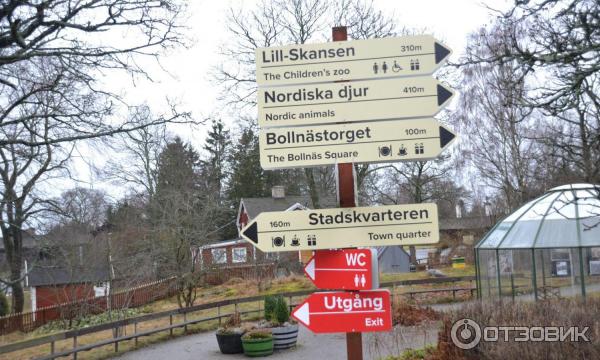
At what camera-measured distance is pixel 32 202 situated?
13250 mm

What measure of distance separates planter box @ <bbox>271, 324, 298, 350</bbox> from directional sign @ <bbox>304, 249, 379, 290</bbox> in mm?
9794

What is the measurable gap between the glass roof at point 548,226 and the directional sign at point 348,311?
38.6 feet

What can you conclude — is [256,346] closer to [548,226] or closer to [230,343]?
[230,343]

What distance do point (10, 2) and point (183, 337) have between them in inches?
421

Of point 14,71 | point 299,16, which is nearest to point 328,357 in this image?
point 14,71

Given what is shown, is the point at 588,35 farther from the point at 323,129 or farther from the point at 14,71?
the point at 14,71

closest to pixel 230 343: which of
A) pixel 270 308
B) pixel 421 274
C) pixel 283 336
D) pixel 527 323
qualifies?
pixel 283 336

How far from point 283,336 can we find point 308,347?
0.76m

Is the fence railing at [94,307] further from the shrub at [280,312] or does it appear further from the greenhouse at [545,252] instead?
the greenhouse at [545,252]

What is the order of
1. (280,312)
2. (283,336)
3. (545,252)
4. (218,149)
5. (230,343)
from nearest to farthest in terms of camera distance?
1. (230,343)
2. (283,336)
3. (280,312)
4. (545,252)
5. (218,149)

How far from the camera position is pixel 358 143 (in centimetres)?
437

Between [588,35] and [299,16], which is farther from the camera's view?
[299,16]

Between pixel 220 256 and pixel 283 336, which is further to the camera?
pixel 220 256

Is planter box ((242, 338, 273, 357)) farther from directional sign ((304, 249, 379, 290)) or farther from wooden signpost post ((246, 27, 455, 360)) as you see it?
directional sign ((304, 249, 379, 290))
